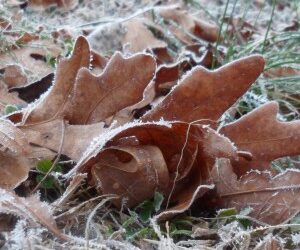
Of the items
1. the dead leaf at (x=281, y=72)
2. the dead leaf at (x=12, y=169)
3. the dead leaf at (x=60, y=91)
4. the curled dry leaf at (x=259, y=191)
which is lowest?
the dead leaf at (x=281, y=72)

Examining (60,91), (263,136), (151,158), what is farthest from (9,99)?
(263,136)

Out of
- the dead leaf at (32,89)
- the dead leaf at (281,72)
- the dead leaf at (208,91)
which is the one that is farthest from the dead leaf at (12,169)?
the dead leaf at (281,72)

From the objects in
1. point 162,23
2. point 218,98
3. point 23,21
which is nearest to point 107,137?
point 218,98

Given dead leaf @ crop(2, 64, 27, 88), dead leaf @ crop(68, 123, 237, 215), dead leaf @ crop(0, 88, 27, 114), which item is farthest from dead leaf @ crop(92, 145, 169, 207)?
dead leaf @ crop(2, 64, 27, 88)

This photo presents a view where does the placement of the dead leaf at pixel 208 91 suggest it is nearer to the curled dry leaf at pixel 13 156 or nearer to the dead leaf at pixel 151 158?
the dead leaf at pixel 151 158

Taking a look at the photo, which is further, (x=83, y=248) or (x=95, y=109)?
(x=95, y=109)

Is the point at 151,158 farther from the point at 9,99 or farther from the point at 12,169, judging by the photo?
the point at 9,99

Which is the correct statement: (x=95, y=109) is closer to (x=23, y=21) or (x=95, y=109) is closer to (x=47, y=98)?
(x=47, y=98)
